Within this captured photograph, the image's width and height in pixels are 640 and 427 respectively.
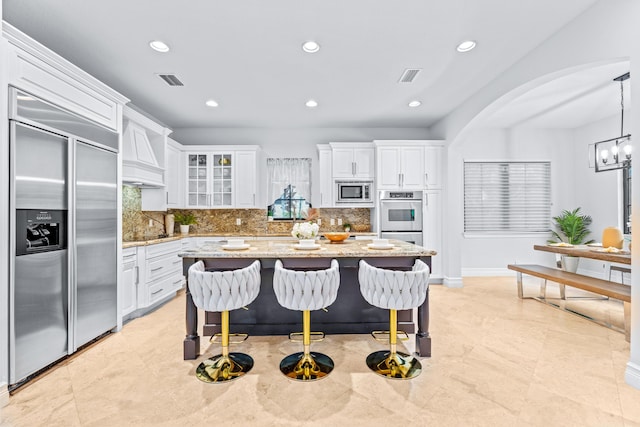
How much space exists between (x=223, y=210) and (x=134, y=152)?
81.8 inches

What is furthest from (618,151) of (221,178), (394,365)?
(221,178)

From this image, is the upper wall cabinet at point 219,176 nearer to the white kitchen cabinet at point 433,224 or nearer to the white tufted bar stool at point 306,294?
the white kitchen cabinet at point 433,224

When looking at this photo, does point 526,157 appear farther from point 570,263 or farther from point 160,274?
point 160,274

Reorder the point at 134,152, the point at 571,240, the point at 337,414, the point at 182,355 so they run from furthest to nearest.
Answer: the point at 571,240 < the point at 134,152 < the point at 182,355 < the point at 337,414

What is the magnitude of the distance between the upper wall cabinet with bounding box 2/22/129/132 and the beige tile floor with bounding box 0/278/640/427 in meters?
2.13

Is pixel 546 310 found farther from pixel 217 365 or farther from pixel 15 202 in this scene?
pixel 15 202

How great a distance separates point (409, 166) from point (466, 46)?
2382mm

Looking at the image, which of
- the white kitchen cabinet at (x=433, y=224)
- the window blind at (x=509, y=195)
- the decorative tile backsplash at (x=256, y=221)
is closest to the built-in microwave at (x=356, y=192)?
the decorative tile backsplash at (x=256, y=221)

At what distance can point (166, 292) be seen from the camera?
413 cm

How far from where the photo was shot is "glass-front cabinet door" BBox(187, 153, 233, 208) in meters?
5.26

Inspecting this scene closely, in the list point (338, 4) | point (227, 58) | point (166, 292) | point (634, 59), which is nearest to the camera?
point (634, 59)

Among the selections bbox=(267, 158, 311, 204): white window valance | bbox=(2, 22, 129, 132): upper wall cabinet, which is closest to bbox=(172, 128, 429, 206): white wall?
bbox=(267, 158, 311, 204): white window valance

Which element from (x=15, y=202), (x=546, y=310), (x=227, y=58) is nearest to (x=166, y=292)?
(x=15, y=202)

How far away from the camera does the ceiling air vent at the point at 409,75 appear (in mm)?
3332
